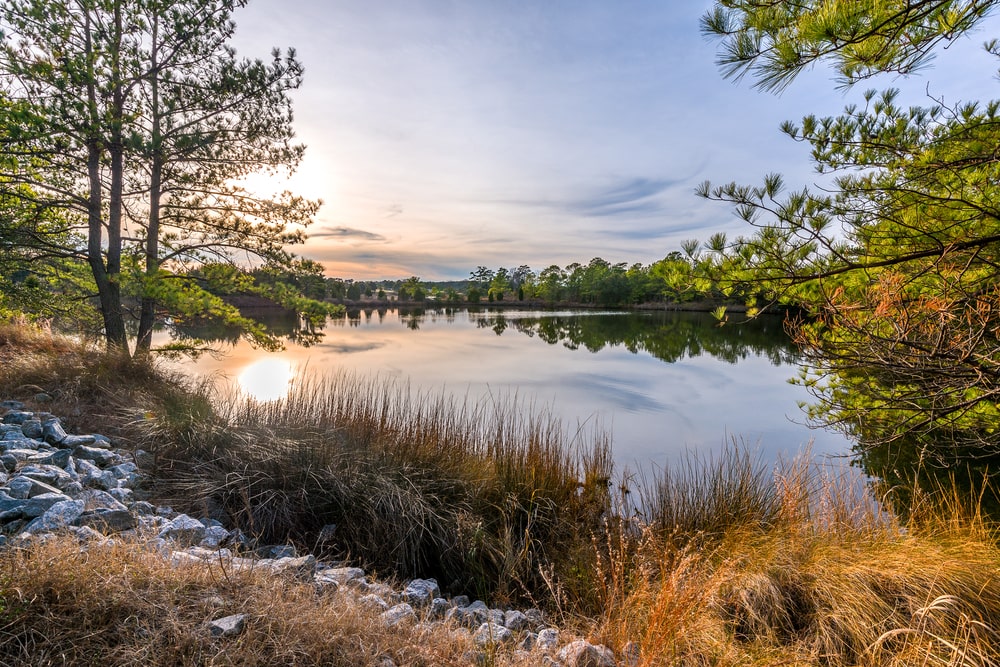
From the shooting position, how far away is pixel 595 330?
32.2m

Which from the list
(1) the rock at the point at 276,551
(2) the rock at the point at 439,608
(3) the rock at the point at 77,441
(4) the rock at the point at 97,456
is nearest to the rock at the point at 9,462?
(4) the rock at the point at 97,456

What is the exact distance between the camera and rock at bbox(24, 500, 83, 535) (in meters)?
2.44

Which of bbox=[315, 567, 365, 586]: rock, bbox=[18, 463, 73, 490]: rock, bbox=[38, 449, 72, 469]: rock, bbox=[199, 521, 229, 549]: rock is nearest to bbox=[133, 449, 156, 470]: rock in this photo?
bbox=[38, 449, 72, 469]: rock

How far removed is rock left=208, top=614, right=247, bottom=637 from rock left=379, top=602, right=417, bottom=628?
0.66m

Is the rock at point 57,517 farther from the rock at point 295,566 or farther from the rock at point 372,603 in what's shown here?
the rock at point 372,603

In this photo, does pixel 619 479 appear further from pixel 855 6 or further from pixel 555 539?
pixel 855 6

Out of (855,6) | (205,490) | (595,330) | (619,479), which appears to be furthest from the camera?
(595,330)

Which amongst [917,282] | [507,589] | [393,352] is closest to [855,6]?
[917,282]

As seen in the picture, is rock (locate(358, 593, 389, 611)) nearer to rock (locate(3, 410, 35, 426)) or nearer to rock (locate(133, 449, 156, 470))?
rock (locate(133, 449, 156, 470))

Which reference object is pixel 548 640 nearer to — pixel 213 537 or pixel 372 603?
pixel 372 603

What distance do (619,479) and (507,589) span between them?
3.28 m

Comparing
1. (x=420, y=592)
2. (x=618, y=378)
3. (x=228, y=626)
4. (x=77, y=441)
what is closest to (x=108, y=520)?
(x=228, y=626)

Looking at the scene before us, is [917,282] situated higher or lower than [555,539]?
Answer: higher

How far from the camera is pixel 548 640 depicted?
2.46 meters
